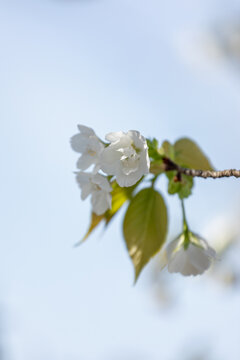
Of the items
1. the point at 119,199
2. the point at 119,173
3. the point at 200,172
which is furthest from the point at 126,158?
the point at 119,199

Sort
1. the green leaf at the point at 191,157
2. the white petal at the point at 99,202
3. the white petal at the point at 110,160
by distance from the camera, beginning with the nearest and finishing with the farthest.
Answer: the white petal at the point at 110,160
the white petal at the point at 99,202
the green leaf at the point at 191,157

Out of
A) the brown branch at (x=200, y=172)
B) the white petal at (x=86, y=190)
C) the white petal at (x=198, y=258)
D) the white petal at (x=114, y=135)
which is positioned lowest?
the white petal at (x=198, y=258)

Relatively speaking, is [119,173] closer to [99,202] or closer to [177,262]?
[99,202]

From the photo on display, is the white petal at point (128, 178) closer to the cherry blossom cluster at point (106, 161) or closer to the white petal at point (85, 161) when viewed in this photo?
the cherry blossom cluster at point (106, 161)

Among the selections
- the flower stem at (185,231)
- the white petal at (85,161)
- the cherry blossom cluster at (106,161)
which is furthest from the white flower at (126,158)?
the flower stem at (185,231)

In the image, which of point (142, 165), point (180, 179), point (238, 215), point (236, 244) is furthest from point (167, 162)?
point (238, 215)

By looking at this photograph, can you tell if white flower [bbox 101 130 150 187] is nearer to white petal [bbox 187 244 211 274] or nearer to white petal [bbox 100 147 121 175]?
white petal [bbox 100 147 121 175]
